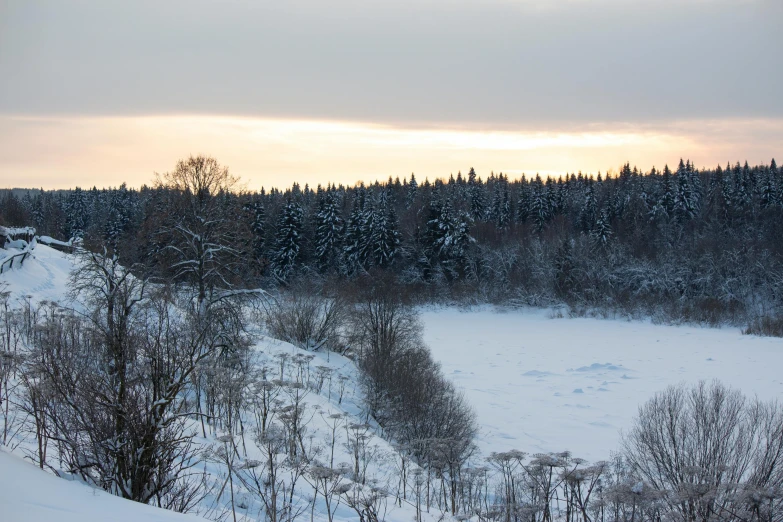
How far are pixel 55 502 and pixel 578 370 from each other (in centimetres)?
3279

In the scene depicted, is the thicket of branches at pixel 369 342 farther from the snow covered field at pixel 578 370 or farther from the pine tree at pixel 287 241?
the snow covered field at pixel 578 370

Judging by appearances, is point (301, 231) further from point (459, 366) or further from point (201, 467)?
point (201, 467)

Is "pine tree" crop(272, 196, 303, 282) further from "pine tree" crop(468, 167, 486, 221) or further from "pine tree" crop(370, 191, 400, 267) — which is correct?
"pine tree" crop(468, 167, 486, 221)

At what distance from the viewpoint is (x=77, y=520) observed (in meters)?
5.09

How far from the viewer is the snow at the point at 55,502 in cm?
501

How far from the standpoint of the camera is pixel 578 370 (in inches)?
1339

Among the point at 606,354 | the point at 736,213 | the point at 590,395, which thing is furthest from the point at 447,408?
the point at 736,213

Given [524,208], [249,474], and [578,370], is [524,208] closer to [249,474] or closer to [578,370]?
[578,370]

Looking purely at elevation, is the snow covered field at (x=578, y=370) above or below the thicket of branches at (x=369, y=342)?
below

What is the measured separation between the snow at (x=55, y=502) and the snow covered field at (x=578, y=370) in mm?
16400

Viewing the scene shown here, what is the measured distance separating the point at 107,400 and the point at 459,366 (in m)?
30.0

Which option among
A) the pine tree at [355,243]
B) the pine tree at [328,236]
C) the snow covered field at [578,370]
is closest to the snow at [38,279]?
the snow covered field at [578,370]

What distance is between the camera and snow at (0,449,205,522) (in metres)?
5.01

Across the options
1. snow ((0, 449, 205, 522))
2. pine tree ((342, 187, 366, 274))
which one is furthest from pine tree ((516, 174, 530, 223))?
snow ((0, 449, 205, 522))
